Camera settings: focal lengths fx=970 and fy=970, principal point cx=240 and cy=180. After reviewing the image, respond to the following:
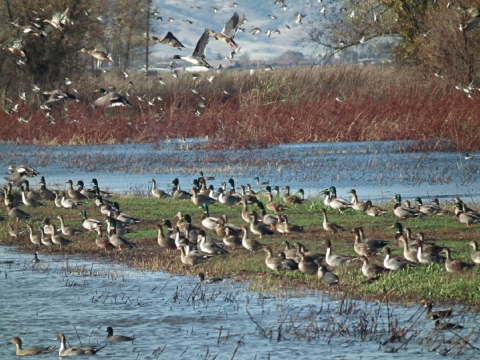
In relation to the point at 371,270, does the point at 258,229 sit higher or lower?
lower

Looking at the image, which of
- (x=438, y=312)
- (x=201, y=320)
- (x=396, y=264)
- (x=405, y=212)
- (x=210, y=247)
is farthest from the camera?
(x=405, y=212)

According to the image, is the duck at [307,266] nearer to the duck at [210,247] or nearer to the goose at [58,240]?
the duck at [210,247]

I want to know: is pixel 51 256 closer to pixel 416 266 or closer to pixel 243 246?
pixel 243 246

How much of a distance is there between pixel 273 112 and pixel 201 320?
83.0 ft

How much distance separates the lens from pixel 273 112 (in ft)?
123

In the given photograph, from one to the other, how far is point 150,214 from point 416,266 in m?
8.22

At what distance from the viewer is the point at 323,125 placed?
118ft

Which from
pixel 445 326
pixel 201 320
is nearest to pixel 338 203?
pixel 201 320

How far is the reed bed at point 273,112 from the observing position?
113ft

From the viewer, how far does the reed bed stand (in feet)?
113

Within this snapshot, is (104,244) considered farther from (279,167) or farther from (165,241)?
(279,167)

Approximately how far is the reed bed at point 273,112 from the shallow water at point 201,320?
19.3 metres

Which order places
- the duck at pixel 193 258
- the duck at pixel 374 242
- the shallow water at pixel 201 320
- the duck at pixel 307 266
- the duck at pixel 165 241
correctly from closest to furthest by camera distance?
the shallow water at pixel 201 320 → the duck at pixel 307 266 → the duck at pixel 374 242 → the duck at pixel 193 258 → the duck at pixel 165 241

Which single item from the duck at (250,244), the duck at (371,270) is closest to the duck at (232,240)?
the duck at (250,244)
